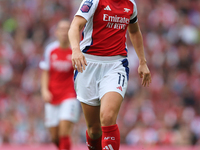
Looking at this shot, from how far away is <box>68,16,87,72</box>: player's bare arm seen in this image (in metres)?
4.49

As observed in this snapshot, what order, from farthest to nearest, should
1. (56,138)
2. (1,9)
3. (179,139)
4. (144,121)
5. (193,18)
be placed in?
(1,9) → (193,18) → (144,121) → (179,139) → (56,138)

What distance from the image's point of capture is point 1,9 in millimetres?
16984

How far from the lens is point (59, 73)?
8.20 meters

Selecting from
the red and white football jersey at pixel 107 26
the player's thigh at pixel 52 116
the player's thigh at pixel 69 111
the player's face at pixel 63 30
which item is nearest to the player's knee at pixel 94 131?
the red and white football jersey at pixel 107 26

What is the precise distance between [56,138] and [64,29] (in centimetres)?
216

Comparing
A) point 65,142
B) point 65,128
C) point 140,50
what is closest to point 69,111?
point 65,128

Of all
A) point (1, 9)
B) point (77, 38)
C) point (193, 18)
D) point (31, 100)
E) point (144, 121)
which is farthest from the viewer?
point (1, 9)

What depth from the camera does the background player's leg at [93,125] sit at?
210 inches

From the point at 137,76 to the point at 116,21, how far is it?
8.69 metres

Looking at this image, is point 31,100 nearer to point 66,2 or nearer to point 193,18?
point 66,2

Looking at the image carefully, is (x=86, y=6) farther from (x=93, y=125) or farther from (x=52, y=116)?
(x=52, y=116)

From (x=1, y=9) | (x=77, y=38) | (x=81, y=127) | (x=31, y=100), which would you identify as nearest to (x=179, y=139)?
(x=81, y=127)

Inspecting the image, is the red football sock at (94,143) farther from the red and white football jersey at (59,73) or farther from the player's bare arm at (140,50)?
the red and white football jersey at (59,73)

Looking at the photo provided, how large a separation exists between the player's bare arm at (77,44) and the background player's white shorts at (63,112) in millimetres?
3145
